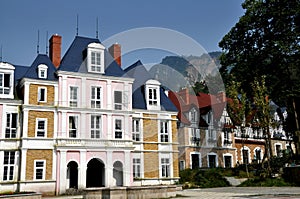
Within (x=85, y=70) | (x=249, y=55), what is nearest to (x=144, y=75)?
(x=85, y=70)

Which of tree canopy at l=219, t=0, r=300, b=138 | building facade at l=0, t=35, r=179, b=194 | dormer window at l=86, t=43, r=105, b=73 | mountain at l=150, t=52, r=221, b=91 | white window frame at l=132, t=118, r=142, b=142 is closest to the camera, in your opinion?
mountain at l=150, t=52, r=221, b=91

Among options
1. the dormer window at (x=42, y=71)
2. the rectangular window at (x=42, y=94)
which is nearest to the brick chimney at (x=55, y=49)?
the dormer window at (x=42, y=71)

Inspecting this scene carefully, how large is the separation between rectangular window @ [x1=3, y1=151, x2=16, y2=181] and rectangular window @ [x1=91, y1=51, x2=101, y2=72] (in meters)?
8.09

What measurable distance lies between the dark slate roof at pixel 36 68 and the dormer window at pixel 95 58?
2.75 meters

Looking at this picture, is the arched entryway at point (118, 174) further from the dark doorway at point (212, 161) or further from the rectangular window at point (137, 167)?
the dark doorway at point (212, 161)

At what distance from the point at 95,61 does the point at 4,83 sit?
21.3ft

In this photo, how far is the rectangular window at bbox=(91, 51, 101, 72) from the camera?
2711 centimetres

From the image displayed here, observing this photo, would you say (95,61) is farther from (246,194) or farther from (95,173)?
(246,194)

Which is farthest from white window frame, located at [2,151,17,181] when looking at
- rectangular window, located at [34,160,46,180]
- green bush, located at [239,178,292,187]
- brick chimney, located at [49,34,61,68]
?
green bush, located at [239,178,292,187]

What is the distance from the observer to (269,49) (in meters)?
32.5

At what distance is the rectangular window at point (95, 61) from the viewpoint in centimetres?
2711

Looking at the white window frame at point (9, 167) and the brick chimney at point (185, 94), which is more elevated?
the brick chimney at point (185, 94)

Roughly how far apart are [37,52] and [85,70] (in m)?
4.58

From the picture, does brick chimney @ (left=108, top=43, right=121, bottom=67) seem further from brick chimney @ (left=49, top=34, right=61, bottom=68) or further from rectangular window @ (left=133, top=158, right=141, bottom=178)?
brick chimney @ (left=49, top=34, right=61, bottom=68)
